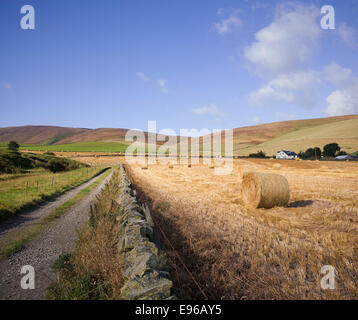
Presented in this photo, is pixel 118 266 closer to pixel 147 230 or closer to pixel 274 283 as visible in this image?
pixel 147 230

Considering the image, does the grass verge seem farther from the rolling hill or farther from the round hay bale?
the rolling hill

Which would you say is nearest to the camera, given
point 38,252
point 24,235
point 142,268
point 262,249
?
point 142,268

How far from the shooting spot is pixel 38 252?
568 centimetres

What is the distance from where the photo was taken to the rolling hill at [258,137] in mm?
64356

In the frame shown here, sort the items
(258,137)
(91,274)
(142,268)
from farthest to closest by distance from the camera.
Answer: (258,137) → (91,274) → (142,268)

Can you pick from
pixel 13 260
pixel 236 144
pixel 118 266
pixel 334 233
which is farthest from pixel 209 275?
pixel 236 144

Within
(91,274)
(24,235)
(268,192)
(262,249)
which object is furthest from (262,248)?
(24,235)

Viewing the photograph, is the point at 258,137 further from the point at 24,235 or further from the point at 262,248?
the point at 24,235

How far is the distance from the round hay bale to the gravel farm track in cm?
727

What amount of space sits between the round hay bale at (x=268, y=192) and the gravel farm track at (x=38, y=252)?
7269 millimetres

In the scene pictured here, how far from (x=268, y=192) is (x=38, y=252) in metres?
8.55

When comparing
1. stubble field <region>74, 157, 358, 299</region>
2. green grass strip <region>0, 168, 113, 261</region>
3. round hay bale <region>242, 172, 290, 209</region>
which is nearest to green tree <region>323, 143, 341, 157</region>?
stubble field <region>74, 157, 358, 299</region>
